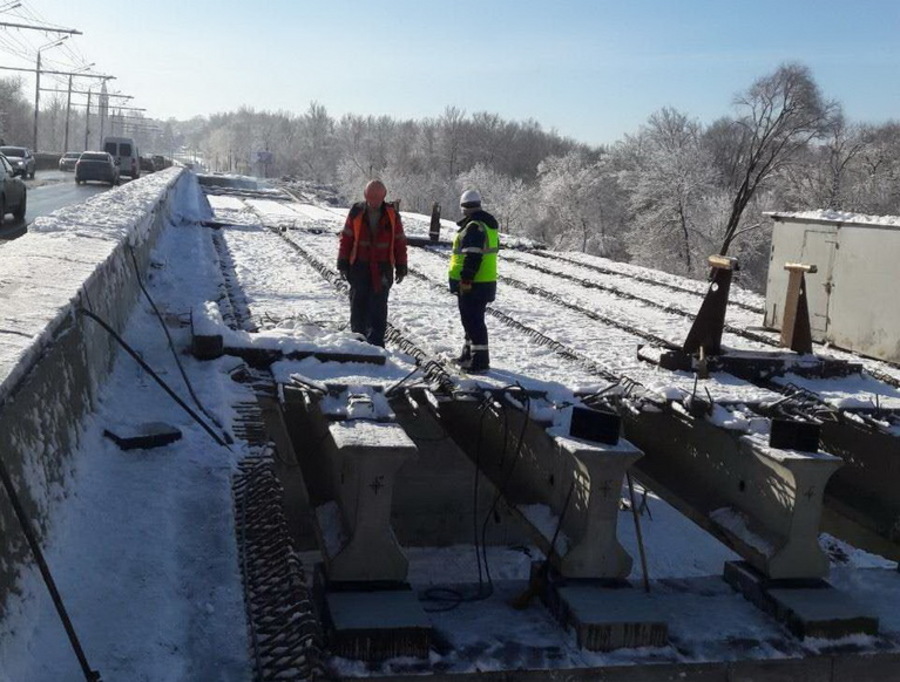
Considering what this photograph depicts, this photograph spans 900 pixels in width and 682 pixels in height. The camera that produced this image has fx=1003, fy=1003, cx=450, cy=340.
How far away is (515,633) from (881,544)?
12.8ft

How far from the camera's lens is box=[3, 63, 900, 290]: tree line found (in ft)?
172

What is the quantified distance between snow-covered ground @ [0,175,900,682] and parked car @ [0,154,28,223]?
10.7 m

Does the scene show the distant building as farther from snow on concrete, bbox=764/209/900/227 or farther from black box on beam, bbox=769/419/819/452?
black box on beam, bbox=769/419/819/452

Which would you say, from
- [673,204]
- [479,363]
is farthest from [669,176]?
[479,363]

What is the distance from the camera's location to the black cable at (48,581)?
3514mm

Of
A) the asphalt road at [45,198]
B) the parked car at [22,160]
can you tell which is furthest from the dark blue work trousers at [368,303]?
the parked car at [22,160]

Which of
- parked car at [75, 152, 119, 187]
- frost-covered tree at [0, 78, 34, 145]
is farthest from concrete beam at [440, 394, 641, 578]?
frost-covered tree at [0, 78, 34, 145]

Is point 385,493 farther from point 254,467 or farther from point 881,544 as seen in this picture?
point 881,544

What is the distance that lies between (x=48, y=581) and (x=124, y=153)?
2332 inches

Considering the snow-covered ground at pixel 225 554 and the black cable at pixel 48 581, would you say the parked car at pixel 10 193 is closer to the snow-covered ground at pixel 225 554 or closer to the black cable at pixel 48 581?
the snow-covered ground at pixel 225 554

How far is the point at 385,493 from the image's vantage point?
6180mm

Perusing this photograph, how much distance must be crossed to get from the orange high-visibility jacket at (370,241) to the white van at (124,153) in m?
52.0

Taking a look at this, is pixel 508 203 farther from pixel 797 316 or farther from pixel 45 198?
pixel 797 316

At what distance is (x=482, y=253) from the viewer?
9148mm
